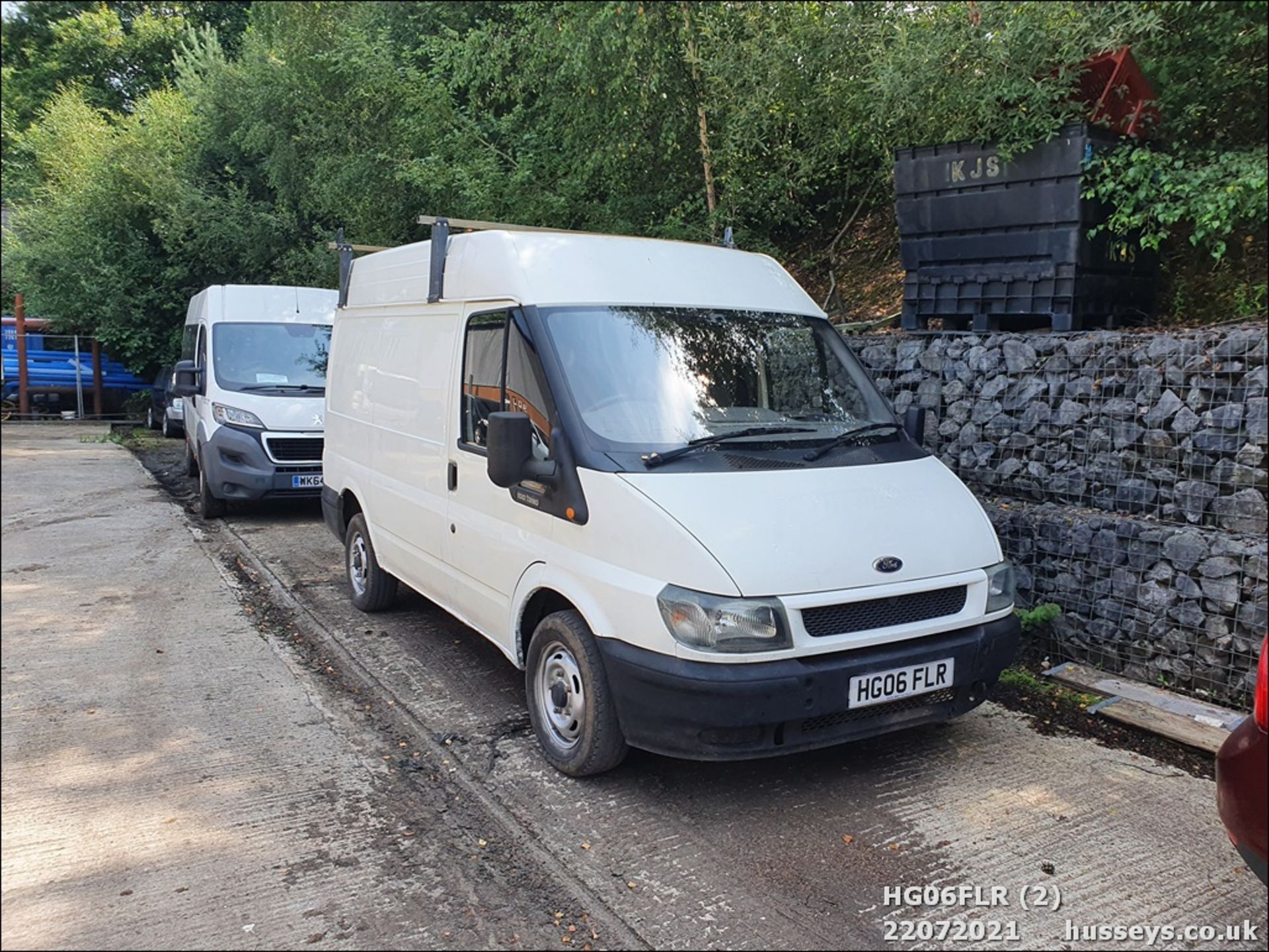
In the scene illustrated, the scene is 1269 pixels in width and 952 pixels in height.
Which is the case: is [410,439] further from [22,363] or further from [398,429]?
[22,363]

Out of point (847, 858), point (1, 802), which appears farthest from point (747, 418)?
point (1, 802)

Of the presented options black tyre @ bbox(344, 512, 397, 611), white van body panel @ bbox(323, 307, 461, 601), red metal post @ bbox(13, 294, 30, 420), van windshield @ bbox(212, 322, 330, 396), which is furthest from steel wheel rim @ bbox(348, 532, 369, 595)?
van windshield @ bbox(212, 322, 330, 396)

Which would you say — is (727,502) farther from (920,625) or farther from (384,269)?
(384,269)

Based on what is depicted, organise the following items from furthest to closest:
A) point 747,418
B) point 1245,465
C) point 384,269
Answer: point 384,269 → point 1245,465 → point 747,418

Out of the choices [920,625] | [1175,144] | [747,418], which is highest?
[1175,144]

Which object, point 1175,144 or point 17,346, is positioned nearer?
point 17,346

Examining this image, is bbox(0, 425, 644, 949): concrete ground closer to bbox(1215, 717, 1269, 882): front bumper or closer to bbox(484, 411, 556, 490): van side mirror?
bbox(484, 411, 556, 490): van side mirror

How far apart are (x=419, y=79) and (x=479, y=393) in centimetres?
628

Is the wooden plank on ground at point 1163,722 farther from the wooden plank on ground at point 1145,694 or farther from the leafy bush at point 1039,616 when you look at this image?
the leafy bush at point 1039,616

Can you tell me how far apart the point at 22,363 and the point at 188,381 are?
25.5 feet

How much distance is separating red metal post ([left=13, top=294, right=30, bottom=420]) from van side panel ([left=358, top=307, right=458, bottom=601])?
1.99m

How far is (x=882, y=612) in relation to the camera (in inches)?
154

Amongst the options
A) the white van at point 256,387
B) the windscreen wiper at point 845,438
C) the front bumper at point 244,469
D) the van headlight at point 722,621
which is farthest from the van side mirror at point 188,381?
the van headlight at point 722,621

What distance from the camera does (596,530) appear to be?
398cm
